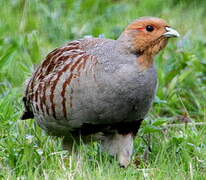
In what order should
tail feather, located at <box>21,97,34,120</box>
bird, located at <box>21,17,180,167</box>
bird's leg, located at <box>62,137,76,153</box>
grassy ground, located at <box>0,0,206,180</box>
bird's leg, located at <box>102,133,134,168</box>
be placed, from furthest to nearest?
1. tail feather, located at <box>21,97,34,120</box>
2. bird's leg, located at <box>62,137,76,153</box>
3. bird's leg, located at <box>102,133,134,168</box>
4. bird, located at <box>21,17,180,167</box>
5. grassy ground, located at <box>0,0,206,180</box>

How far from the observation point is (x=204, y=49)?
7348 mm

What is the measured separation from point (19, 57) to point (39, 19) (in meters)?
1.32

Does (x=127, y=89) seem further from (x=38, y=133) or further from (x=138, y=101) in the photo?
(x=38, y=133)

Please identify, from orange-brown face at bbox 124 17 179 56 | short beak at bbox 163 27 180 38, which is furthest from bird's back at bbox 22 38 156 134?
short beak at bbox 163 27 180 38

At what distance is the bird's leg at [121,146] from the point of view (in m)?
4.82

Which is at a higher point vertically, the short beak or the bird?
the short beak

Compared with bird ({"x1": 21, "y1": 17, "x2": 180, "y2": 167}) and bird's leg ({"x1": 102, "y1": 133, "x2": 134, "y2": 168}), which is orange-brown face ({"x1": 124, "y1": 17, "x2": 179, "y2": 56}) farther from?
bird's leg ({"x1": 102, "y1": 133, "x2": 134, "y2": 168})

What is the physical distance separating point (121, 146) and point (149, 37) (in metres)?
0.87

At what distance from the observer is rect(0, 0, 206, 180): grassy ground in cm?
446

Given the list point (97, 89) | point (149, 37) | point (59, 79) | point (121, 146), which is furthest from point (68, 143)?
point (149, 37)

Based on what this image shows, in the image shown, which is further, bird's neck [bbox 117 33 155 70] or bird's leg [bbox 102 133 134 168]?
bird's leg [bbox 102 133 134 168]

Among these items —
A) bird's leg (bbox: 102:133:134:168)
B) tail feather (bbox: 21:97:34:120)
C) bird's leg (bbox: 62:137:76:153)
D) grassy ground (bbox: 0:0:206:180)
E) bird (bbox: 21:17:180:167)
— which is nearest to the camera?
grassy ground (bbox: 0:0:206:180)

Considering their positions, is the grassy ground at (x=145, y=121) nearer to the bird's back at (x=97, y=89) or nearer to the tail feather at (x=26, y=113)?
the tail feather at (x=26, y=113)

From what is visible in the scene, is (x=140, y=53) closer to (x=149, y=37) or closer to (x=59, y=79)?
(x=149, y=37)
